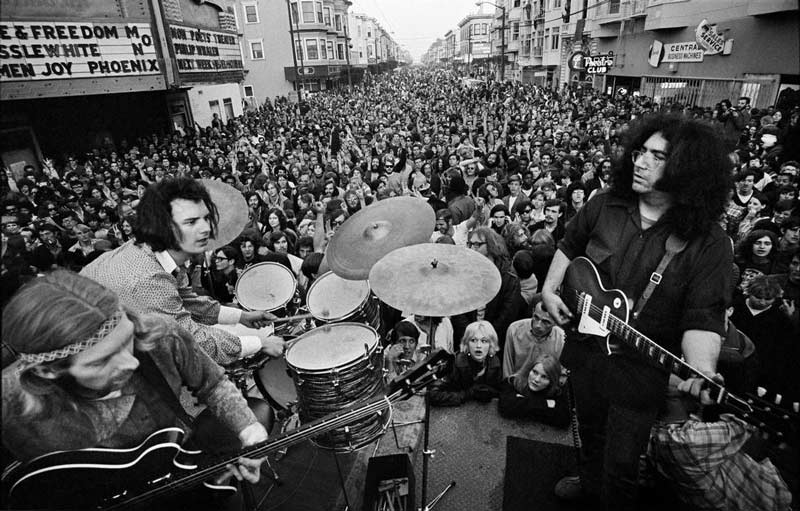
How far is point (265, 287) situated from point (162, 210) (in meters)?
1.80

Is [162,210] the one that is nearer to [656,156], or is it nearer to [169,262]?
[169,262]

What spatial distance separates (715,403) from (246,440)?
2391mm

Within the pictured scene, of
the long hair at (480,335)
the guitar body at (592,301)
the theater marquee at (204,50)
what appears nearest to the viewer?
the guitar body at (592,301)

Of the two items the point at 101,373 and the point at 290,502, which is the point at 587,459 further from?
the point at 101,373

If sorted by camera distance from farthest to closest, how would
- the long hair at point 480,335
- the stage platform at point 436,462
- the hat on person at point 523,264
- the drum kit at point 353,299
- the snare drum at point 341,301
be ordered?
the hat on person at point 523,264 → the long hair at point 480,335 → the snare drum at point 341,301 → the stage platform at point 436,462 → the drum kit at point 353,299

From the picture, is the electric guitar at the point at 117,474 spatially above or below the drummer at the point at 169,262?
below

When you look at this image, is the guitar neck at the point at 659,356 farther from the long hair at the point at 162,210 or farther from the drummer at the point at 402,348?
the long hair at the point at 162,210

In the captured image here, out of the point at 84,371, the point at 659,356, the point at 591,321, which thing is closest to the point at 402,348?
the point at 591,321

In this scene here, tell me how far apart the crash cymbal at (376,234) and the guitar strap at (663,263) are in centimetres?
202

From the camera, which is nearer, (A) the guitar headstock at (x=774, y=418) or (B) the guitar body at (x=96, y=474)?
(B) the guitar body at (x=96, y=474)

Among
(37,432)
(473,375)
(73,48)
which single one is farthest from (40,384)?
(73,48)

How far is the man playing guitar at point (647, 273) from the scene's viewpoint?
212cm

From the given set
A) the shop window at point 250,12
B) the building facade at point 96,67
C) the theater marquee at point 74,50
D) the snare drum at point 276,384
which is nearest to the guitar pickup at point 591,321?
the snare drum at point 276,384

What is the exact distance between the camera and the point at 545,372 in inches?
149
